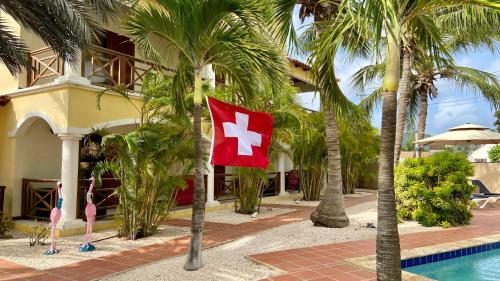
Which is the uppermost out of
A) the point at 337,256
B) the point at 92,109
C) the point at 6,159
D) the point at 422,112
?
the point at 422,112

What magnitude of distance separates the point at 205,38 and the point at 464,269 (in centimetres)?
600

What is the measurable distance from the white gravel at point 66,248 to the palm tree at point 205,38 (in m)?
2.45

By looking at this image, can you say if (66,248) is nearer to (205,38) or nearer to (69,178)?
(69,178)

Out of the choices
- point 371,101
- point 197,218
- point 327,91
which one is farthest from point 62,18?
point 371,101

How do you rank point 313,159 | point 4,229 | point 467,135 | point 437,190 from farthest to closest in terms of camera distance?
point 313,159, point 467,135, point 437,190, point 4,229

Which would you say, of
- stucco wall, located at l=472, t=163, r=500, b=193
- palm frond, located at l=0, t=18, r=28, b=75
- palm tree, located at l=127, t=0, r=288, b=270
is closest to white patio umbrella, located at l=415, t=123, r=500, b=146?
stucco wall, located at l=472, t=163, r=500, b=193

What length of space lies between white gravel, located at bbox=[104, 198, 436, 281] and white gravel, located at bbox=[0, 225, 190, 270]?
151 cm

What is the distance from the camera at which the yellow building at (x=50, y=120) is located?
9.07 m

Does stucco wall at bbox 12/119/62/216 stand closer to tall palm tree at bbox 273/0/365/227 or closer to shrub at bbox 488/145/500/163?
tall palm tree at bbox 273/0/365/227

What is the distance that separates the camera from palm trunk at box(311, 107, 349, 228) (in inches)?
368

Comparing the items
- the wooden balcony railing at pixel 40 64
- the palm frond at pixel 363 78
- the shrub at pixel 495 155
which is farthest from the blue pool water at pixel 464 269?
the shrub at pixel 495 155

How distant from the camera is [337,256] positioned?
22.1 ft

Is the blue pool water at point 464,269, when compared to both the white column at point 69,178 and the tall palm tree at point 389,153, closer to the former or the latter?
the tall palm tree at point 389,153

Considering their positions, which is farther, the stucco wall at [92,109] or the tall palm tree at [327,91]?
the stucco wall at [92,109]
